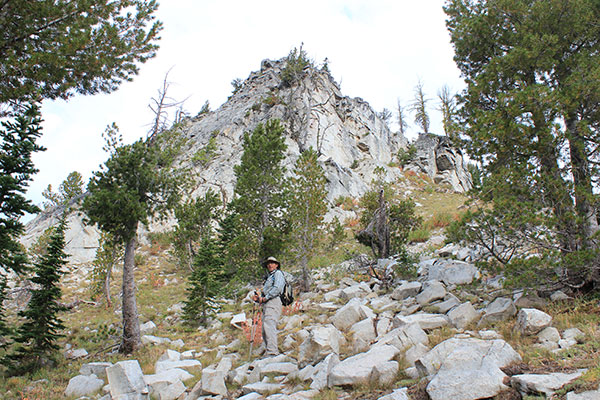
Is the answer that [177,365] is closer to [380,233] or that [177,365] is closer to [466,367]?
[466,367]

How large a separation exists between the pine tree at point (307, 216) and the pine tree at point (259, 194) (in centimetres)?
111

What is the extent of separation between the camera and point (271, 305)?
8352 mm

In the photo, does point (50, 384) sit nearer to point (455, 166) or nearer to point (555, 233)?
point (555, 233)

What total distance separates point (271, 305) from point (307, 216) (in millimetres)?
5681

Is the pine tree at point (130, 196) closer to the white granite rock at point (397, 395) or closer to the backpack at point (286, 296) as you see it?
the backpack at point (286, 296)

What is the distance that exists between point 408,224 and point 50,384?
14930mm

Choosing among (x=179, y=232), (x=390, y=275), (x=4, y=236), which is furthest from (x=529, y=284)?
(x=179, y=232)

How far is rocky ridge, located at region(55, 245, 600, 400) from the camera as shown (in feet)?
13.7

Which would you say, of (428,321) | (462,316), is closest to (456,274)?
(462,316)

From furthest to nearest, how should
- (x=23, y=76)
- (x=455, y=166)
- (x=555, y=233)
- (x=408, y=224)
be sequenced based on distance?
1. (x=455, y=166)
2. (x=408, y=224)
3. (x=23, y=76)
4. (x=555, y=233)

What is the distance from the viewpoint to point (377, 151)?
4488 cm

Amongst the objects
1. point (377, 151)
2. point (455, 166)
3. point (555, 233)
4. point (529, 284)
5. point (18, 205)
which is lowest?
point (529, 284)

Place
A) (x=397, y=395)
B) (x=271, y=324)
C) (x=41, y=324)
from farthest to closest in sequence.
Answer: (x=41, y=324)
(x=271, y=324)
(x=397, y=395)

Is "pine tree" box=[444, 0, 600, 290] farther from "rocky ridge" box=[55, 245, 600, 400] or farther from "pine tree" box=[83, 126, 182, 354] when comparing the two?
"pine tree" box=[83, 126, 182, 354]
